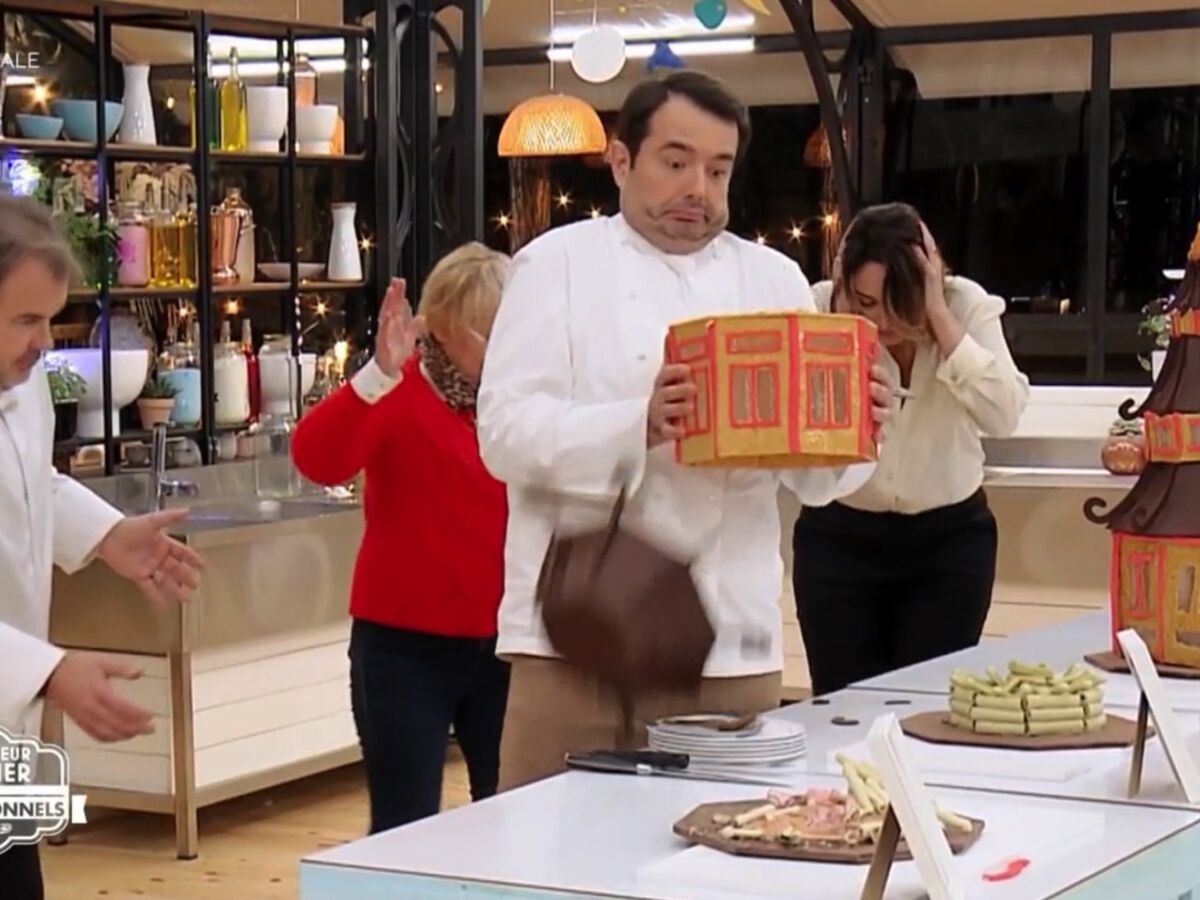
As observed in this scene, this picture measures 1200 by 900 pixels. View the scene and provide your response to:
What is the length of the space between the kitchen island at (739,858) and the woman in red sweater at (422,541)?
1146mm

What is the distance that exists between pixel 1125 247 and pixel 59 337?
206 inches

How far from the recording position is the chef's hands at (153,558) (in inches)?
106

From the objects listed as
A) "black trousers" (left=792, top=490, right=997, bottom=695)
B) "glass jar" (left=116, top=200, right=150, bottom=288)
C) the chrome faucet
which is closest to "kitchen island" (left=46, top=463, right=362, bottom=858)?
A: the chrome faucet

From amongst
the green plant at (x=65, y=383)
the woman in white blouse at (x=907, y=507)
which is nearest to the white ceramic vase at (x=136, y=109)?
the green plant at (x=65, y=383)

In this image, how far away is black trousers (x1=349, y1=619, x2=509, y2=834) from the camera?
11.8 ft

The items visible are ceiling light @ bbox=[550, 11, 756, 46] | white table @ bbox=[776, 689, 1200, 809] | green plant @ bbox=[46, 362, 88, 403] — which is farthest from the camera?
ceiling light @ bbox=[550, 11, 756, 46]

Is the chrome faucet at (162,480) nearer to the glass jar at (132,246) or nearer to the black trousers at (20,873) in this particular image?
the glass jar at (132,246)

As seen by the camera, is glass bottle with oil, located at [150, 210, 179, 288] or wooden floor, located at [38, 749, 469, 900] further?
glass bottle with oil, located at [150, 210, 179, 288]

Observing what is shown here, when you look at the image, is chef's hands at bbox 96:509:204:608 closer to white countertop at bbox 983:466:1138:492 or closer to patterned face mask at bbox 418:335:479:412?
patterned face mask at bbox 418:335:479:412

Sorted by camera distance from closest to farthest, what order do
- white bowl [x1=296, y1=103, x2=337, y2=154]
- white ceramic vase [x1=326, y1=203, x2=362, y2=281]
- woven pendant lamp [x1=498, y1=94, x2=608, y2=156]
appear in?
1. white bowl [x1=296, y1=103, x2=337, y2=154]
2. white ceramic vase [x1=326, y1=203, x2=362, y2=281]
3. woven pendant lamp [x1=498, y1=94, x2=608, y2=156]

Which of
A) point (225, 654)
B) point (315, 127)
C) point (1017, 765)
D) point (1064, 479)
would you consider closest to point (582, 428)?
point (1017, 765)

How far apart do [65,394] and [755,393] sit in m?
3.57

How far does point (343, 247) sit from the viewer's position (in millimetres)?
6770

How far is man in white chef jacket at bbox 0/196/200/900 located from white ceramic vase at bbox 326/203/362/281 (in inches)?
162
